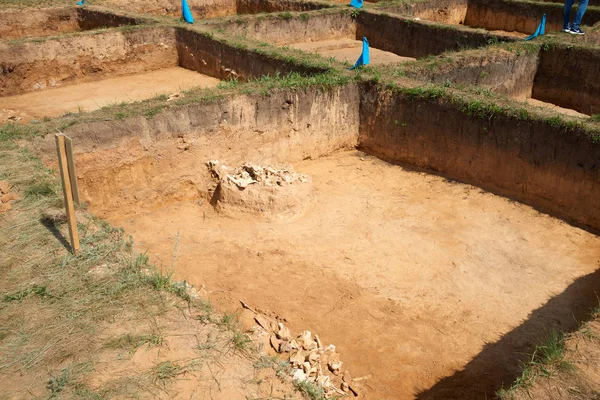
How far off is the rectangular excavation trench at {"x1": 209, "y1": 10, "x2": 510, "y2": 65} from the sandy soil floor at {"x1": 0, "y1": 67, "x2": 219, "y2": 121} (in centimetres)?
141

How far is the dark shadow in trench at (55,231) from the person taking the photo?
441 cm

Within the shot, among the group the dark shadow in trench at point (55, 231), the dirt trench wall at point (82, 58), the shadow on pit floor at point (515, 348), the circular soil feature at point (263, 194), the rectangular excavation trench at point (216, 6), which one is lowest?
the shadow on pit floor at point (515, 348)

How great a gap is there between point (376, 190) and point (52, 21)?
9.65 metres

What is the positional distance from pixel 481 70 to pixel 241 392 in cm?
722

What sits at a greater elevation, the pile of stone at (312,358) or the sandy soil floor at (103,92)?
the sandy soil floor at (103,92)

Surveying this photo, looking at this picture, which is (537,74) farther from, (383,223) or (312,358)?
(312,358)

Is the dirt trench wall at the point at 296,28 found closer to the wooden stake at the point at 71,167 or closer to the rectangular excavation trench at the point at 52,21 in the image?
the rectangular excavation trench at the point at 52,21

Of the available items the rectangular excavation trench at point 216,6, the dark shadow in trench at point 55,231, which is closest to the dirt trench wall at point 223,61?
the rectangular excavation trench at point 216,6

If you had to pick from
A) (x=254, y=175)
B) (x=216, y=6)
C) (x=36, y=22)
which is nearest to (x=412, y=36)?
(x=216, y=6)

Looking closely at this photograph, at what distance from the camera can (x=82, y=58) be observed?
10.7 m

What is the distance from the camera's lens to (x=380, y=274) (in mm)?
5680

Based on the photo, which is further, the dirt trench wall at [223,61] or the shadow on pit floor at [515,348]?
the dirt trench wall at [223,61]

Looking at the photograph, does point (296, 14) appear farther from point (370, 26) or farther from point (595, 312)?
point (595, 312)

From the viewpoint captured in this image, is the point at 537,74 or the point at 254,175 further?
the point at 537,74
